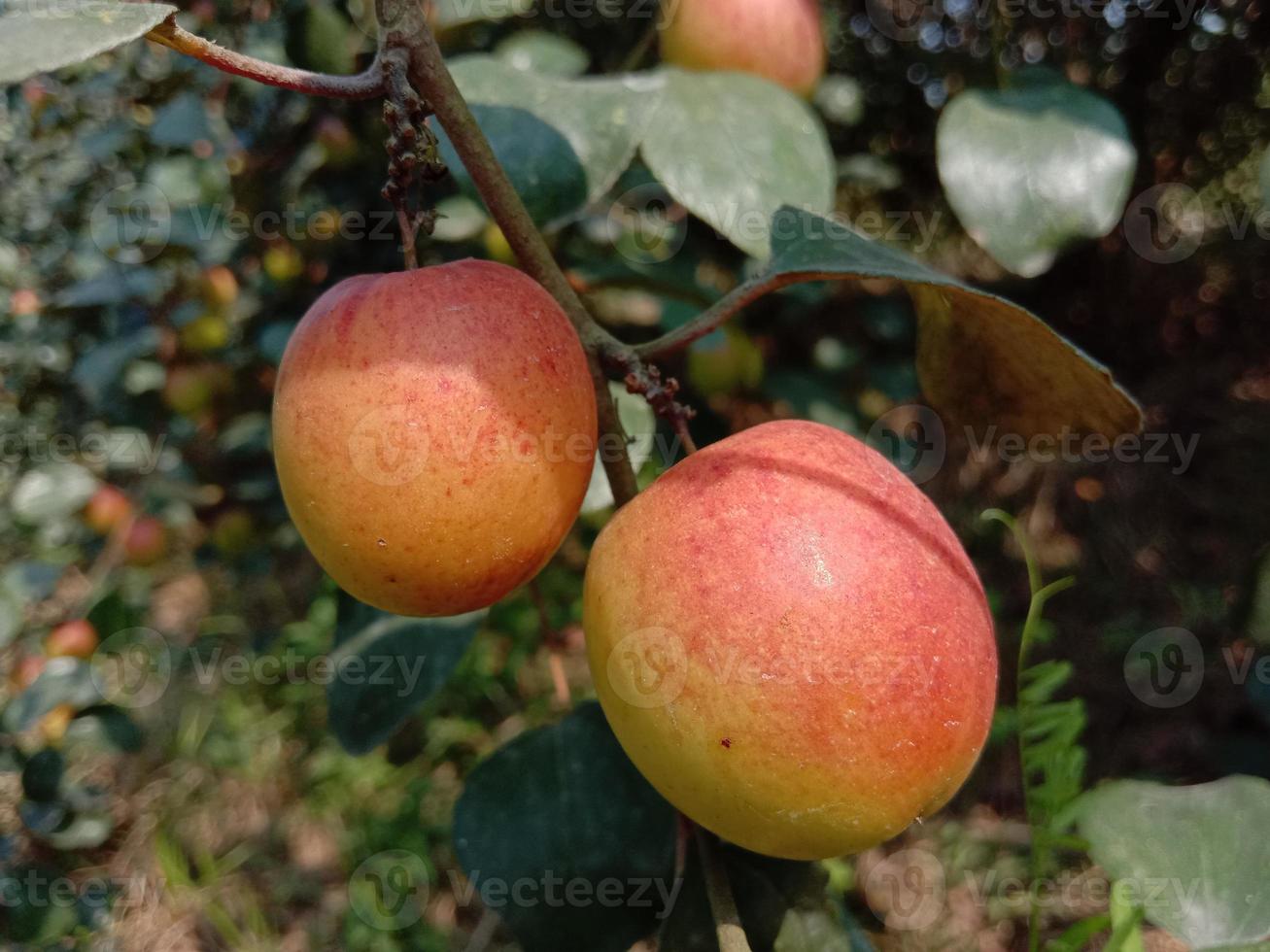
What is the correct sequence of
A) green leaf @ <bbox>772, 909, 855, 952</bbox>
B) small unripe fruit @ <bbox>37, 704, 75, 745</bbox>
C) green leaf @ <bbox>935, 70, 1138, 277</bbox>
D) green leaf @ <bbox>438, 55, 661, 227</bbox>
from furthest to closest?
small unripe fruit @ <bbox>37, 704, 75, 745</bbox> < green leaf @ <bbox>935, 70, 1138, 277</bbox> < green leaf @ <bbox>438, 55, 661, 227</bbox> < green leaf @ <bbox>772, 909, 855, 952</bbox>

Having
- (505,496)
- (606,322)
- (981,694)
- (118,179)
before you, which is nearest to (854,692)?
(981,694)

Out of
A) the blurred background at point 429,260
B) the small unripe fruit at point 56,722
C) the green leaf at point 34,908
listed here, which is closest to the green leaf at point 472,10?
the blurred background at point 429,260

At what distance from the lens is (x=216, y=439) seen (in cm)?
130

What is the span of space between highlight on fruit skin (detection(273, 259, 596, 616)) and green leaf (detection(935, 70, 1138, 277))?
52cm

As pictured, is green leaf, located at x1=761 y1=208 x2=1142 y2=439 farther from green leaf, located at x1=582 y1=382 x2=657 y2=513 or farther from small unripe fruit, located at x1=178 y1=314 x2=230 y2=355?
small unripe fruit, located at x1=178 y1=314 x2=230 y2=355

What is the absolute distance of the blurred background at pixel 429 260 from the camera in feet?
3.63

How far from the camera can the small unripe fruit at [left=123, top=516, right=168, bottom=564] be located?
1.33 m

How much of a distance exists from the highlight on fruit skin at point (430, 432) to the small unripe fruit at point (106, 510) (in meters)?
0.98

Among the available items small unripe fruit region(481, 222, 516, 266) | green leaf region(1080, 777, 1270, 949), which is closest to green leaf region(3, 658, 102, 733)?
small unripe fruit region(481, 222, 516, 266)

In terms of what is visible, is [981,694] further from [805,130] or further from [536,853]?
[805,130]

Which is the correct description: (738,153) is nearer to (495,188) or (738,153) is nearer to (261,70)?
(495,188)

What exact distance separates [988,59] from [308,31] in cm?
82

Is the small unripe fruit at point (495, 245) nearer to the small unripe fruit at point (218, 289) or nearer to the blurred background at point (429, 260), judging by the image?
the blurred background at point (429, 260)

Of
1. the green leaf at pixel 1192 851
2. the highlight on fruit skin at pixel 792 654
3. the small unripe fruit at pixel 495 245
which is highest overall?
the highlight on fruit skin at pixel 792 654
